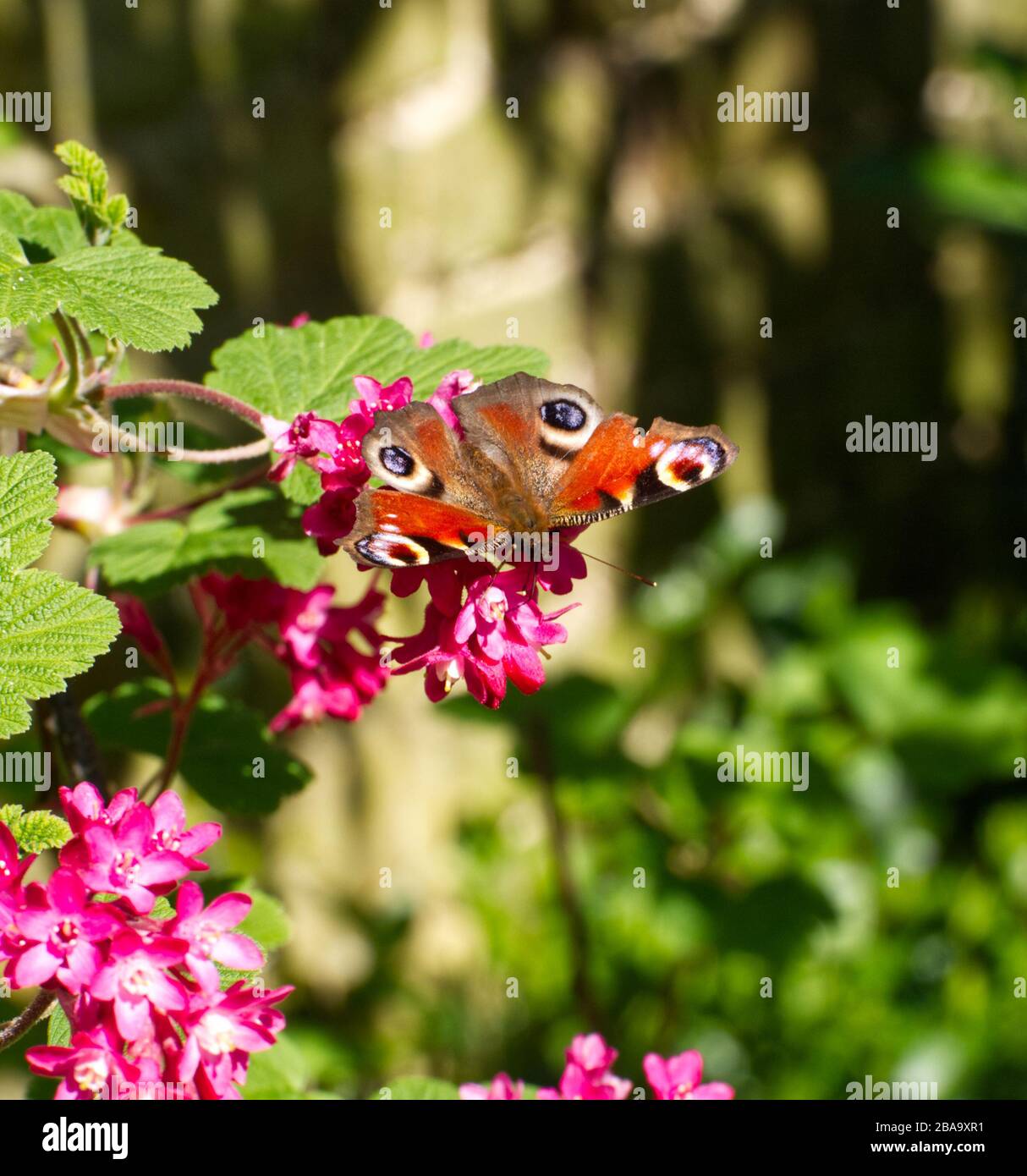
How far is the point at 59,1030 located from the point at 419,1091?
0.99 feet

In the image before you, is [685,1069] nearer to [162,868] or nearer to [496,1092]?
[496,1092]

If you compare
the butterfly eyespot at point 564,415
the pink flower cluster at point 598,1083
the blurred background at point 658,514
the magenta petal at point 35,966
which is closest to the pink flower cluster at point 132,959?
the magenta petal at point 35,966

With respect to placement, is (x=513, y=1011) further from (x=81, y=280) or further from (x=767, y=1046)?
(x=81, y=280)

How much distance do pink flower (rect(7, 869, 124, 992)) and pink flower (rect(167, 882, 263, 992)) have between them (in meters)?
0.04

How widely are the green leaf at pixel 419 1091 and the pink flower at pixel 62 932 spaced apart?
0.97 ft

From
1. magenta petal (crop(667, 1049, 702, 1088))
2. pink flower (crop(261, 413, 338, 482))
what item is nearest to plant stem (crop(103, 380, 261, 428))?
pink flower (crop(261, 413, 338, 482))

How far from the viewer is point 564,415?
0.90 metres

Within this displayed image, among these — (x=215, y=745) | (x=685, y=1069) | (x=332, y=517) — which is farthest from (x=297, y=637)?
(x=685, y=1069)

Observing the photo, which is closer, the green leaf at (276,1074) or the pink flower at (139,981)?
the pink flower at (139,981)

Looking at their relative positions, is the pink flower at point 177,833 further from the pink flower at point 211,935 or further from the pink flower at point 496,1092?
the pink flower at point 496,1092

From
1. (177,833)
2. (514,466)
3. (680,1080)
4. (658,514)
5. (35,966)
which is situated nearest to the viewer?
(35,966)

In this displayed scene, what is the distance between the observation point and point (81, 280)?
0.77 m

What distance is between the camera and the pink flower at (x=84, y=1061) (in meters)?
0.68

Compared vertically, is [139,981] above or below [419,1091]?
above
